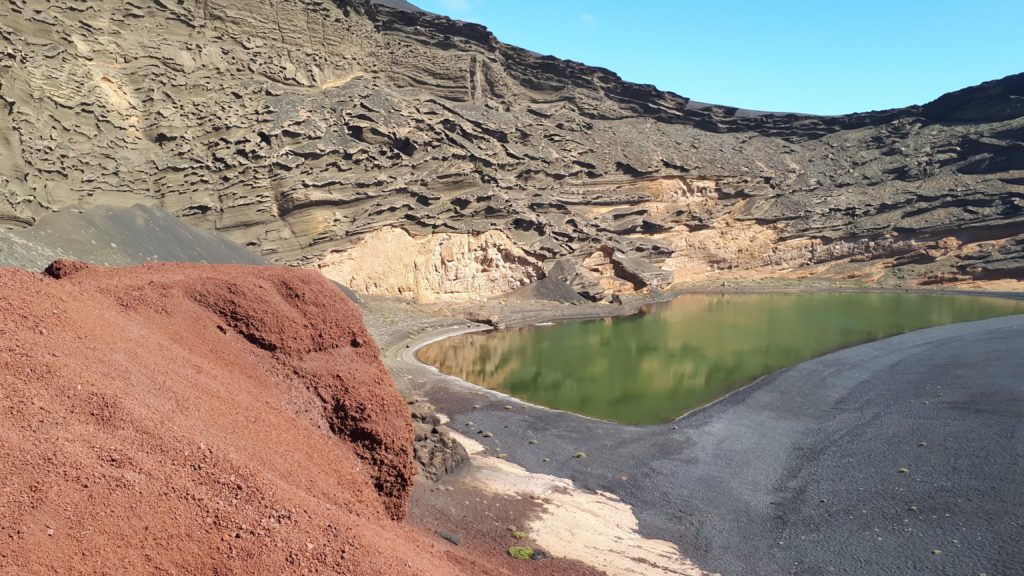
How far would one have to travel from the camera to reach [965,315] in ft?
133

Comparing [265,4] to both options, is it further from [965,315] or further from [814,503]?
[965,315]

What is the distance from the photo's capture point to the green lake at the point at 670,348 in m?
23.3

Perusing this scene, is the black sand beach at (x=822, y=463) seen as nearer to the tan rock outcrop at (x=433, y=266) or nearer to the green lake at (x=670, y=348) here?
the green lake at (x=670, y=348)

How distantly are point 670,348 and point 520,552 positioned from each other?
2314 centimetres

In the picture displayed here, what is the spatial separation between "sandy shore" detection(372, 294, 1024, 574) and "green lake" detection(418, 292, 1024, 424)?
202 centimetres

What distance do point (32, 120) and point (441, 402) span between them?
2215 cm

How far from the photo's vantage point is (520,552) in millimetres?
10070

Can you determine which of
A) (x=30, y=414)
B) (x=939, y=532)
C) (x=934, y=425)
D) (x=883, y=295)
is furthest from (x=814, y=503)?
(x=883, y=295)

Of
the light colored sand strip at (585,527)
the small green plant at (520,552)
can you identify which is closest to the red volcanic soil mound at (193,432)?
the small green plant at (520,552)

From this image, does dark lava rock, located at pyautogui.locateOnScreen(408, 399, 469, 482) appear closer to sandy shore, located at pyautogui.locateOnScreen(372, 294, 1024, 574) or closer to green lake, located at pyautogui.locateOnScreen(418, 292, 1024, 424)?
sandy shore, located at pyautogui.locateOnScreen(372, 294, 1024, 574)

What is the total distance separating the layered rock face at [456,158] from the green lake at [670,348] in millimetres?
7627

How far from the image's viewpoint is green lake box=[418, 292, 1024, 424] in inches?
919

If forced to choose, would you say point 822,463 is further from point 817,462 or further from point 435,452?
point 435,452

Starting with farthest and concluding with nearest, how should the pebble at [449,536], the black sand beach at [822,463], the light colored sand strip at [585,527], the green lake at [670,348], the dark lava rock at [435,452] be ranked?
1. the green lake at [670,348]
2. the dark lava rock at [435,452]
3. the black sand beach at [822,463]
4. the light colored sand strip at [585,527]
5. the pebble at [449,536]
